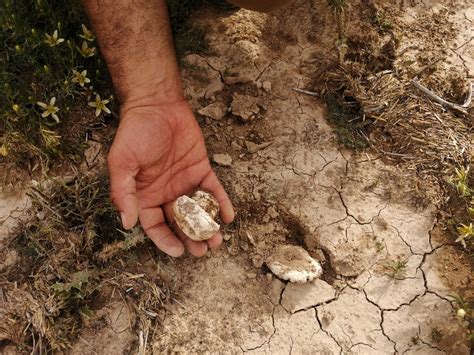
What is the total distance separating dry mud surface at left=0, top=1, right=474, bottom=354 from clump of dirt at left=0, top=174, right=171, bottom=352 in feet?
0.38

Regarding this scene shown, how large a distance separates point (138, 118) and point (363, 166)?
4.92 ft

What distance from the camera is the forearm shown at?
3076mm

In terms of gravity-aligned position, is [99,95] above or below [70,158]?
above

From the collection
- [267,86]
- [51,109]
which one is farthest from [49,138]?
[267,86]

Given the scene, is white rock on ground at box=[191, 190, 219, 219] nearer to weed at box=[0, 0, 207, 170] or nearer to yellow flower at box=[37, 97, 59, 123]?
weed at box=[0, 0, 207, 170]

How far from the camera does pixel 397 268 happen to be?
296 centimetres

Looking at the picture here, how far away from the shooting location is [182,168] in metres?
3.06

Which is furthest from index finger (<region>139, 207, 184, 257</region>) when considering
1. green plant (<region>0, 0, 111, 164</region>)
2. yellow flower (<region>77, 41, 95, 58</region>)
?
yellow flower (<region>77, 41, 95, 58</region>)

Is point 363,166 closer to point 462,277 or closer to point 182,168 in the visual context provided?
point 462,277

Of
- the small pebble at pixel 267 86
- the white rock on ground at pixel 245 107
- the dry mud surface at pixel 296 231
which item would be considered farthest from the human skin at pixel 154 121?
the small pebble at pixel 267 86

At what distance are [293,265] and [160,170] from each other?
977mm

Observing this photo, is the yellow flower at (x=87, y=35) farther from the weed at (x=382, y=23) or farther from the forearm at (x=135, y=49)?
the weed at (x=382, y=23)

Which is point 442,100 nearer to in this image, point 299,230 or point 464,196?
point 464,196

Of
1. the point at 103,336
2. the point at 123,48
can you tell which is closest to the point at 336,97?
the point at 123,48
